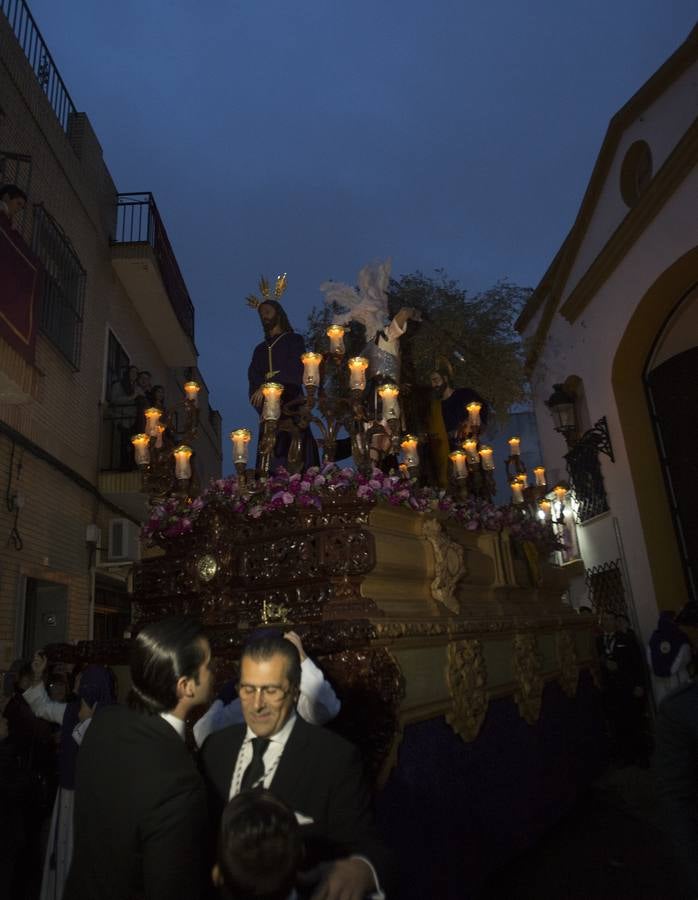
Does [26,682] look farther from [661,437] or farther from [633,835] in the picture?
[661,437]

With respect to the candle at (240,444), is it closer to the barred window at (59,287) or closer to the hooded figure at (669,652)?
the hooded figure at (669,652)

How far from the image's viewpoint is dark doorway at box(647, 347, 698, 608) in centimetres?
845

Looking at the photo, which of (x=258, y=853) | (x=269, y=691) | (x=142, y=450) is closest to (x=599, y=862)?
(x=269, y=691)

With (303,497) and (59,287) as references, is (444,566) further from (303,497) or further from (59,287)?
(59,287)

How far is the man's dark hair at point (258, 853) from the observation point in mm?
1469

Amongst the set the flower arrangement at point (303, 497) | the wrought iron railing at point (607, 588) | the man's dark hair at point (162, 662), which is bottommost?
the man's dark hair at point (162, 662)

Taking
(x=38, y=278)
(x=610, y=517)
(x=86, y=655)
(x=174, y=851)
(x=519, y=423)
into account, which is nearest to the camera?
(x=174, y=851)

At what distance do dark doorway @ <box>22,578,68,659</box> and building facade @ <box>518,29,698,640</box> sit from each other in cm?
846

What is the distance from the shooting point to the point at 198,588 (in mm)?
4625

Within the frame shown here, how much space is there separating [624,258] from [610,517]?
12.9ft

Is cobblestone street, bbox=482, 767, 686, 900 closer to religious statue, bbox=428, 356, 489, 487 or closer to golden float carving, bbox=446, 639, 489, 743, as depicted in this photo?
golden float carving, bbox=446, 639, 489, 743

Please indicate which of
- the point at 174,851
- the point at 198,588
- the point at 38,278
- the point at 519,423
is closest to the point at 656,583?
the point at 198,588

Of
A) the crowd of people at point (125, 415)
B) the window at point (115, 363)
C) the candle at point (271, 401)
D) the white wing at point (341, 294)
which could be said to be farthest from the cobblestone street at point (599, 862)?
the window at point (115, 363)

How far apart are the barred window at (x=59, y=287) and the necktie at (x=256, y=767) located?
318 inches
